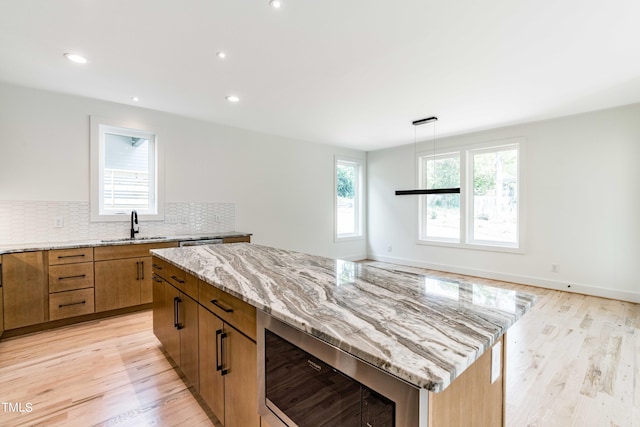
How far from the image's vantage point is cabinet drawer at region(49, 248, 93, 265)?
3000 mm

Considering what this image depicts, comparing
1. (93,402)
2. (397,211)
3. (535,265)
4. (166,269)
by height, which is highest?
(397,211)

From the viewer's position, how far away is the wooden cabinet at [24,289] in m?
2.80

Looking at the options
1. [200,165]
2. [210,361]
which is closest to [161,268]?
[210,361]

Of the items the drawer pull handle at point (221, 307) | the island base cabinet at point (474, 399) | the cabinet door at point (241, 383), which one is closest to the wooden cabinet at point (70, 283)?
the drawer pull handle at point (221, 307)

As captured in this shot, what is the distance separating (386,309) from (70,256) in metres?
3.47

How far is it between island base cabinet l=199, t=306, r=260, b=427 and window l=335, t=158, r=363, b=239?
4.91 meters

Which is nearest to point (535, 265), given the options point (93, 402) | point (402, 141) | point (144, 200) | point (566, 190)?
point (566, 190)

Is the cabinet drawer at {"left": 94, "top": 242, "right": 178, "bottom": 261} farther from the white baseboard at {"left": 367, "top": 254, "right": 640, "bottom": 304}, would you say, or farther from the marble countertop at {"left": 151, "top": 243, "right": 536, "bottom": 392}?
the white baseboard at {"left": 367, "top": 254, "right": 640, "bottom": 304}

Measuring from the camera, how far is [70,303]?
3104 mm

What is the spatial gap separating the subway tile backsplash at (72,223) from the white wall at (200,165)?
11 centimetres

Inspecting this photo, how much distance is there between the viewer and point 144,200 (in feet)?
13.5

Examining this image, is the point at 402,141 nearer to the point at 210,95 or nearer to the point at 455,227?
the point at 455,227

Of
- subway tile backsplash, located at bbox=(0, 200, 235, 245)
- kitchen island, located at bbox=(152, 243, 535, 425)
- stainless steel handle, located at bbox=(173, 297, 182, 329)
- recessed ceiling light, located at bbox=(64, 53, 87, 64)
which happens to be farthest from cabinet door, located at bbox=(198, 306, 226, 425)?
subway tile backsplash, located at bbox=(0, 200, 235, 245)

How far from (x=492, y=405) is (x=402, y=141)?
5.39m
